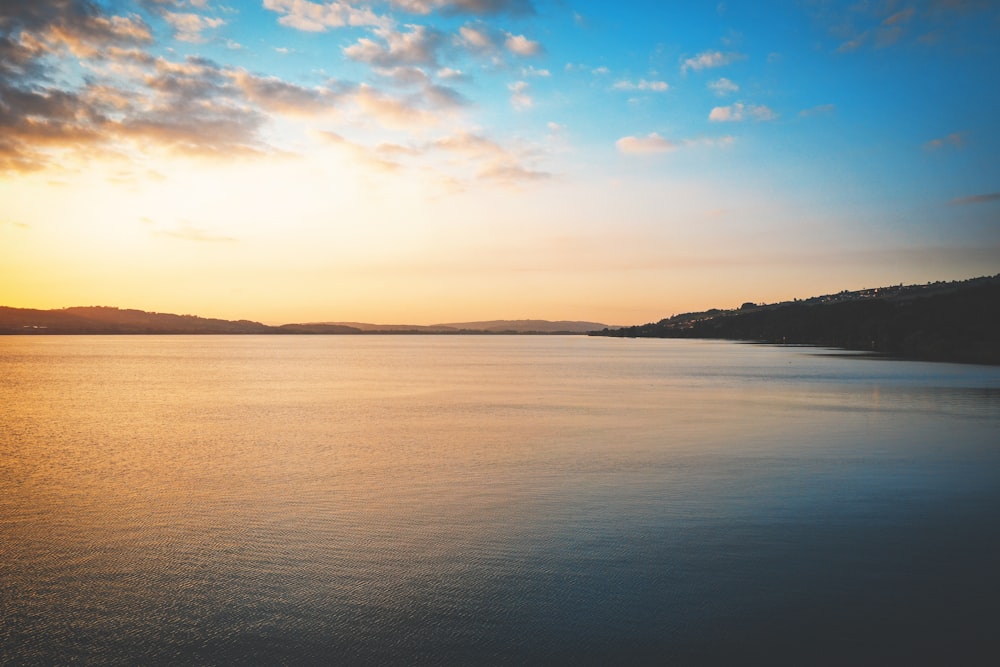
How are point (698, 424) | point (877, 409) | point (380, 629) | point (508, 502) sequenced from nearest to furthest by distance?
point (380, 629), point (508, 502), point (698, 424), point (877, 409)

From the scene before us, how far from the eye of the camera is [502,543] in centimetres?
1045

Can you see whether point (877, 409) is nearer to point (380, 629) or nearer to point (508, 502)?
point (508, 502)

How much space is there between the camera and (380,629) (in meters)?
7.39

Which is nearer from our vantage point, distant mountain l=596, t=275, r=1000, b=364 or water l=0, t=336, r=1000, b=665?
water l=0, t=336, r=1000, b=665

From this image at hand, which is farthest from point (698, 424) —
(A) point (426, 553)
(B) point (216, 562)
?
(B) point (216, 562)

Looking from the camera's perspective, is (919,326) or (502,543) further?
(919,326)

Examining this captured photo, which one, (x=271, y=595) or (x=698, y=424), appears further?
(x=698, y=424)

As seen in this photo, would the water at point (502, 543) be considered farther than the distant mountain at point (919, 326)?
No

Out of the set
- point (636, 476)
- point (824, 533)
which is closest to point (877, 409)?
point (636, 476)

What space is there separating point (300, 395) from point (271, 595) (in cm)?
3152

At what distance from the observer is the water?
7.18m

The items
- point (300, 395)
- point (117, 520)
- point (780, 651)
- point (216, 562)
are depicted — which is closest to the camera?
point (780, 651)

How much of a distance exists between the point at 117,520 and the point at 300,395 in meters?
27.0

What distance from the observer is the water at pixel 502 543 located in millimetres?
7180
